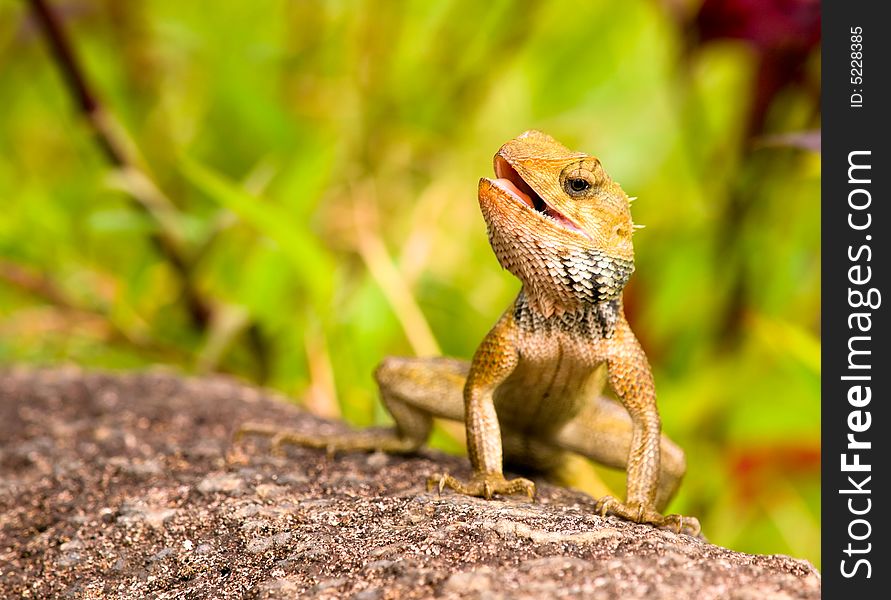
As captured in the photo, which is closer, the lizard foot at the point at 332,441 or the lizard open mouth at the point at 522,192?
the lizard open mouth at the point at 522,192

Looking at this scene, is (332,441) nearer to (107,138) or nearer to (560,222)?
(560,222)

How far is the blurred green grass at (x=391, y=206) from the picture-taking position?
4.72 metres

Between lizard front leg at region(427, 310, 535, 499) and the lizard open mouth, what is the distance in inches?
13.4

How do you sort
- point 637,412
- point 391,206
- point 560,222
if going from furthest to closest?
point 391,206, point 637,412, point 560,222

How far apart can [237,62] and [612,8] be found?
2.44m

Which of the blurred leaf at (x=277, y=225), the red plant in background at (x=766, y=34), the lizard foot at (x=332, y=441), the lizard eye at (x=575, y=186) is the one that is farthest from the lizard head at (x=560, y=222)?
the red plant in background at (x=766, y=34)

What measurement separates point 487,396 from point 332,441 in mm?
607

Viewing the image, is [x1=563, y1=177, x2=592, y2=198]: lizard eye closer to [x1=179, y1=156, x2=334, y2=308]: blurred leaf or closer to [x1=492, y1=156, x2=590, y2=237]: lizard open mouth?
[x1=492, y1=156, x2=590, y2=237]: lizard open mouth

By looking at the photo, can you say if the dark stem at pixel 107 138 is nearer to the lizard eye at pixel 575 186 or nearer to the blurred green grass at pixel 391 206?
the blurred green grass at pixel 391 206

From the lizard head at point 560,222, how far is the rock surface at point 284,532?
0.60m

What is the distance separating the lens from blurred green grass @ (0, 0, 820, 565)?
4.72 m

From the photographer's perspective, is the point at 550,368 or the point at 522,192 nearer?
the point at 522,192

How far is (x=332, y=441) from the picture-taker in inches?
131

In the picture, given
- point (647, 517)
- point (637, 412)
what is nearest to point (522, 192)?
point (637, 412)
